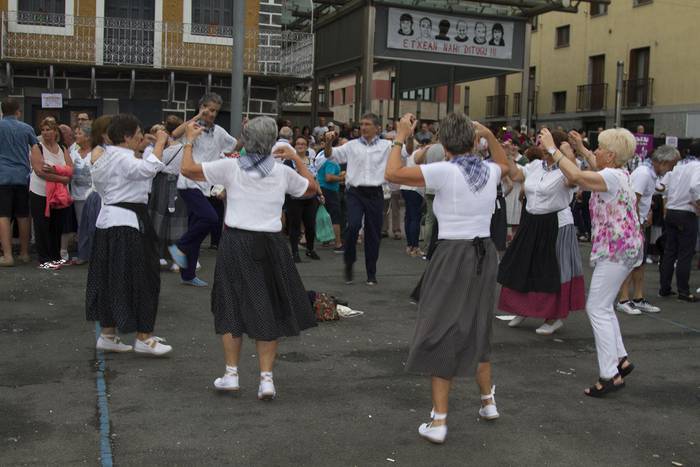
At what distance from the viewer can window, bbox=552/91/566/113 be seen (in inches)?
1517

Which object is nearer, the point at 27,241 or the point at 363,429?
the point at 363,429

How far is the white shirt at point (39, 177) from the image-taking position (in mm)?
10156

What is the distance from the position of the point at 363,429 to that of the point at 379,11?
42.2 ft

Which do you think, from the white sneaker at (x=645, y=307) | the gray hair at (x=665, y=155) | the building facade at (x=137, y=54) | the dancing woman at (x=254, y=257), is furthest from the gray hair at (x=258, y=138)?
the building facade at (x=137, y=54)

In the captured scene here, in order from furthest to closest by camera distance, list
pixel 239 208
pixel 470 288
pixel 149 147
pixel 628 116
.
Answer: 1. pixel 628 116
2. pixel 149 147
3. pixel 239 208
4. pixel 470 288

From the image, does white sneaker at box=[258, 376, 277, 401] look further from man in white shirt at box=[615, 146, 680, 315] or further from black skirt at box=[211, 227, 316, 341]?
man in white shirt at box=[615, 146, 680, 315]

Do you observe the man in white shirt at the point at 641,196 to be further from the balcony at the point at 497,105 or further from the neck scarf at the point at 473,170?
the balcony at the point at 497,105

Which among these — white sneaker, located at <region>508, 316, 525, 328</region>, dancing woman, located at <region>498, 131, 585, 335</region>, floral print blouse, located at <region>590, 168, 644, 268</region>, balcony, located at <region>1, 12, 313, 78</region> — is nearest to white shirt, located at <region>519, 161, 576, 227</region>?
dancing woman, located at <region>498, 131, 585, 335</region>

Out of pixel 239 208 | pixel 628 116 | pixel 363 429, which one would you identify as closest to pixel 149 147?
pixel 239 208

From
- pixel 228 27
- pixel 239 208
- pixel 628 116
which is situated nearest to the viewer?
pixel 239 208

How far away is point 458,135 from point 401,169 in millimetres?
370

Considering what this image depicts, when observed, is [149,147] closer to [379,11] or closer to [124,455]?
[124,455]

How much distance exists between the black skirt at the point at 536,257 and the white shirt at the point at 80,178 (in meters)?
5.53

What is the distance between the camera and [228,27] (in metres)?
18.9
